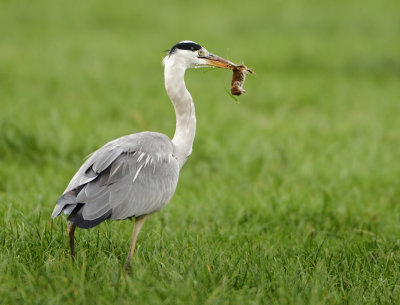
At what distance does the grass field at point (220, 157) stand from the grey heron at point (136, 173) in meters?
0.33

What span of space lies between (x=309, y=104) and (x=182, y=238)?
6.86 m

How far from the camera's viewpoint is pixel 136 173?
14.1 feet

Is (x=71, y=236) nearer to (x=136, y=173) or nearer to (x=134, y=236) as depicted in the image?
(x=134, y=236)

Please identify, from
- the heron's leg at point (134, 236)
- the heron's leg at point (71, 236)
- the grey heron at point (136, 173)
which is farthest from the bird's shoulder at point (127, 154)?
the heron's leg at point (134, 236)

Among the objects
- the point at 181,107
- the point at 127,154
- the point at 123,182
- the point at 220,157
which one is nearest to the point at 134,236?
the point at 123,182

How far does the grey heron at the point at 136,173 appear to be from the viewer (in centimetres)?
404

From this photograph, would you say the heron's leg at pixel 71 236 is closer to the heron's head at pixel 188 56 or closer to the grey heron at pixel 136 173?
the grey heron at pixel 136 173

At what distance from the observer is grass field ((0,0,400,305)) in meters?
3.99

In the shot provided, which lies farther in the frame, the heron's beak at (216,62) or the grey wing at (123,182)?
the heron's beak at (216,62)

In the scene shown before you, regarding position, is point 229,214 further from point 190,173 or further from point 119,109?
point 119,109

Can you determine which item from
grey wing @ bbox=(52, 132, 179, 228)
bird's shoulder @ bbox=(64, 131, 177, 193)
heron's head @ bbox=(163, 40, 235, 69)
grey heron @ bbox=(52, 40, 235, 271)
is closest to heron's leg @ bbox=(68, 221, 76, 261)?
grey heron @ bbox=(52, 40, 235, 271)

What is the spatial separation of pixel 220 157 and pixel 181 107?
3.31 meters

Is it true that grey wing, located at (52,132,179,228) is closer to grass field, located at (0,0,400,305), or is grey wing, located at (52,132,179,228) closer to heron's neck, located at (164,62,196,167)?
heron's neck, located at (164,62,196,167)

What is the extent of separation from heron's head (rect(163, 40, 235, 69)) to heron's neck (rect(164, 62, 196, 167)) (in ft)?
0.14
